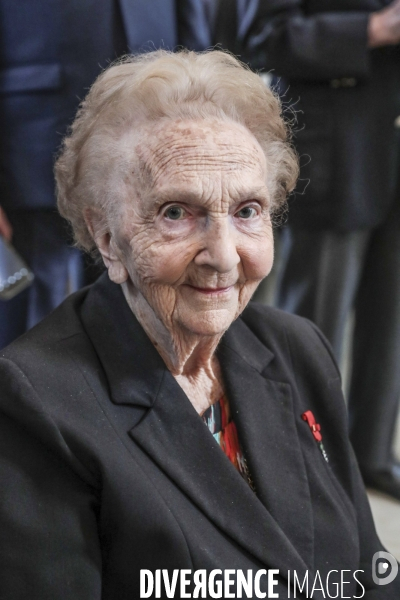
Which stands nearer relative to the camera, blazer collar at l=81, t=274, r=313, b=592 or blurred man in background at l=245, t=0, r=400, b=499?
blazer collar at l=81, t=274, r=313, b=592

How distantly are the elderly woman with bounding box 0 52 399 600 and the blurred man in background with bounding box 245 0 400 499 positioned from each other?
0.87m

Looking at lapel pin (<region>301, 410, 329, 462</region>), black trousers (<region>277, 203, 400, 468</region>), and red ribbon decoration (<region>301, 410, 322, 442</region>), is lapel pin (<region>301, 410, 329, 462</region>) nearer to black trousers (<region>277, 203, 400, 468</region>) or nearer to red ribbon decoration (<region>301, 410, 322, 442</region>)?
red ribbon decoration (<region>301, 410, 322, 442</region>)

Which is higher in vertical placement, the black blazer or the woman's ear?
the woman's ear

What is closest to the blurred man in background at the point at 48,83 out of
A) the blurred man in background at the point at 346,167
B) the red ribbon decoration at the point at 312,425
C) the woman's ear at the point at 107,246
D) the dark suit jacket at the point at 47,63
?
the dark suit jacket at the point at 47,63

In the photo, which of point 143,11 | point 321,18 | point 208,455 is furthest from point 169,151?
point 321,18

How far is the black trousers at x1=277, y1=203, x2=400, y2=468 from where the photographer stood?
2.47 m

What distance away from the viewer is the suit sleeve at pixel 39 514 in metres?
1.10

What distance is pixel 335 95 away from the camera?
7.46 feet

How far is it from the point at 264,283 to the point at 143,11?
1.14m

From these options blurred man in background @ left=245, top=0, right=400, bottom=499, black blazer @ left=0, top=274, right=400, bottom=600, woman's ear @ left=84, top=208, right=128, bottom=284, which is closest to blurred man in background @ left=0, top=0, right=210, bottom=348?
blurred man in background @ left=245, top=0, right=400, bottom=499

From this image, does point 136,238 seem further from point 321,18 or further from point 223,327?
point 321,18

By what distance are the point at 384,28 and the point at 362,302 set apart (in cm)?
97

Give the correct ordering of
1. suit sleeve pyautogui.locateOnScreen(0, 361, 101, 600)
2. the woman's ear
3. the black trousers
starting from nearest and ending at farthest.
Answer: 1. suit sleeve pyautogui.locateOnScreen(0, 361, 101, 600)
2. the woman's ear
3. the black trousers

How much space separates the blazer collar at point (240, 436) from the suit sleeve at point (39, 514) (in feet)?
0.51
